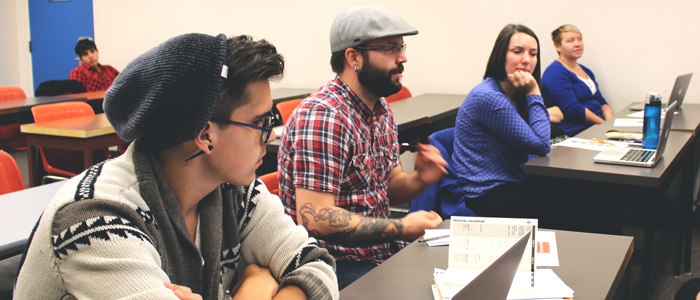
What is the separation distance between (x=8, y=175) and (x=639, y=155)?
266 cm

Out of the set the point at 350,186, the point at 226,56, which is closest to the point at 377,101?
the point at 350,186

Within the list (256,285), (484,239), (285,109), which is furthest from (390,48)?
(285,109)

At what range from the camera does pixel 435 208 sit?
7.44 ft

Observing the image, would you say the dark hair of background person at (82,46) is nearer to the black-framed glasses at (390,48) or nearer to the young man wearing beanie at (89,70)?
the young man wearing beanie at (89,70)

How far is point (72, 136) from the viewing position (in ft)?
11.1

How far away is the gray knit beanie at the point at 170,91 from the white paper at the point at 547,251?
877mm

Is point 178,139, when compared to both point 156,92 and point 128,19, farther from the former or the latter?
point 128,19

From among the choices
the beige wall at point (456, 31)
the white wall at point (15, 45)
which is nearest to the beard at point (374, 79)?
the beige wall at point (456, 31)

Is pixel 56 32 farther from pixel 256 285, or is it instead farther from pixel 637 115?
pixel 256 285

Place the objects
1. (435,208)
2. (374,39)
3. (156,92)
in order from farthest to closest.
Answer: (435,208) < (374,39) < (156,92)

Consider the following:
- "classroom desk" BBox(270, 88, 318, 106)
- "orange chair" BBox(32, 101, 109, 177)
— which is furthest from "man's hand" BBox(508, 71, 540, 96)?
"orange chair" BBox(32, 101, 109, 177)

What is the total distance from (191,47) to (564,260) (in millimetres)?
1005

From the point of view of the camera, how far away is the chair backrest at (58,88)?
5.61 m

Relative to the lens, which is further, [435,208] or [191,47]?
[435,208]
